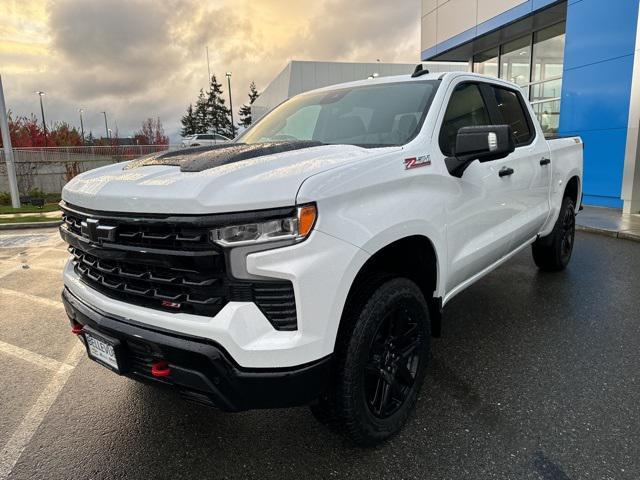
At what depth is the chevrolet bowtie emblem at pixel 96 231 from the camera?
2037 millimetres

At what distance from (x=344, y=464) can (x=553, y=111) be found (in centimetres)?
1259

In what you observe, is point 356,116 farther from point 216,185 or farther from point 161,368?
point 161,368

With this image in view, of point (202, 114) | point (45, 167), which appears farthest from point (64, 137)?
point (202, 114)

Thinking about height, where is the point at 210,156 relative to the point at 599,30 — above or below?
below

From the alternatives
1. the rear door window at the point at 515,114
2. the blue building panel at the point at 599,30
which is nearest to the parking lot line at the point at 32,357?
the rear door window at the point at 515,114

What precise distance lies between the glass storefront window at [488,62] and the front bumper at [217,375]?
15.1m

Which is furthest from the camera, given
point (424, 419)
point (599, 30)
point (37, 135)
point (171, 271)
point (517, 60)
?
point (37, 135)

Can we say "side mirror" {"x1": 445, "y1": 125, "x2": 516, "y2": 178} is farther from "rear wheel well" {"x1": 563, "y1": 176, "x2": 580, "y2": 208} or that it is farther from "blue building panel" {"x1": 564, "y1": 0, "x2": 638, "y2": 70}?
"blue building panel" {"x1": 564, "y1": 0, "x2": 638, "y2": 70}

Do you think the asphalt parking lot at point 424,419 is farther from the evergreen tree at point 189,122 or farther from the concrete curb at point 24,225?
the evergreen tree at point 189,122

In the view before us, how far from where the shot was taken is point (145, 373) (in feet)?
6.74

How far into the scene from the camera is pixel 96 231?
2.09 metres

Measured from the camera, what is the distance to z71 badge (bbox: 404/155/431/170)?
238 centimetres

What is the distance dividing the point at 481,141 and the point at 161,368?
1948 mm

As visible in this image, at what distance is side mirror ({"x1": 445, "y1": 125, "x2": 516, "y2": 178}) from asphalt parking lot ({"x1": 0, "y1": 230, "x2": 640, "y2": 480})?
4.50ft
